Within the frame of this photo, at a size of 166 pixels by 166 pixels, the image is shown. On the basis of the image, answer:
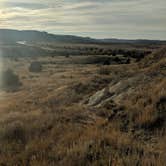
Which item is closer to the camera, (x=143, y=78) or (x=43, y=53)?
(x=143, y=78)

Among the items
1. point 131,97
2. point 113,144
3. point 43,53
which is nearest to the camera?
point 113,144

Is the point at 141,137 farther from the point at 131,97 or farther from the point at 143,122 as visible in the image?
the point at 131,97

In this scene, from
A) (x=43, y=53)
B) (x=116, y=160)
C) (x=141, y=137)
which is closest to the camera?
(x=116, y=160)

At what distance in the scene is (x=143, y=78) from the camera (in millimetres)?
13820

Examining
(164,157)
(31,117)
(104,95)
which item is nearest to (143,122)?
(164,157)

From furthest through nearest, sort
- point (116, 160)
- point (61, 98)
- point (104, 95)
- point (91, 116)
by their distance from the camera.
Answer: point (61, 98), point (104, 95), point (91, 116), point (116, 160)

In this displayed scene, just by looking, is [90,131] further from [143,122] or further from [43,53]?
[43,53]

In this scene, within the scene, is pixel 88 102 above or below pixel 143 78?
below

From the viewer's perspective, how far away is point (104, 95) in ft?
44.0

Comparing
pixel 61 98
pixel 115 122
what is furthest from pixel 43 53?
pixel 115 122

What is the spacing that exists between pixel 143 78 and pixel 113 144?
7.54m

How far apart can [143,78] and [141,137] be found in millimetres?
6647

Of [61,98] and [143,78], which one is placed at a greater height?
[143,78]

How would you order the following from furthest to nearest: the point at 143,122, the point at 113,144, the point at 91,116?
the point at 91,116, the point at 143,122, the point at 113,144
